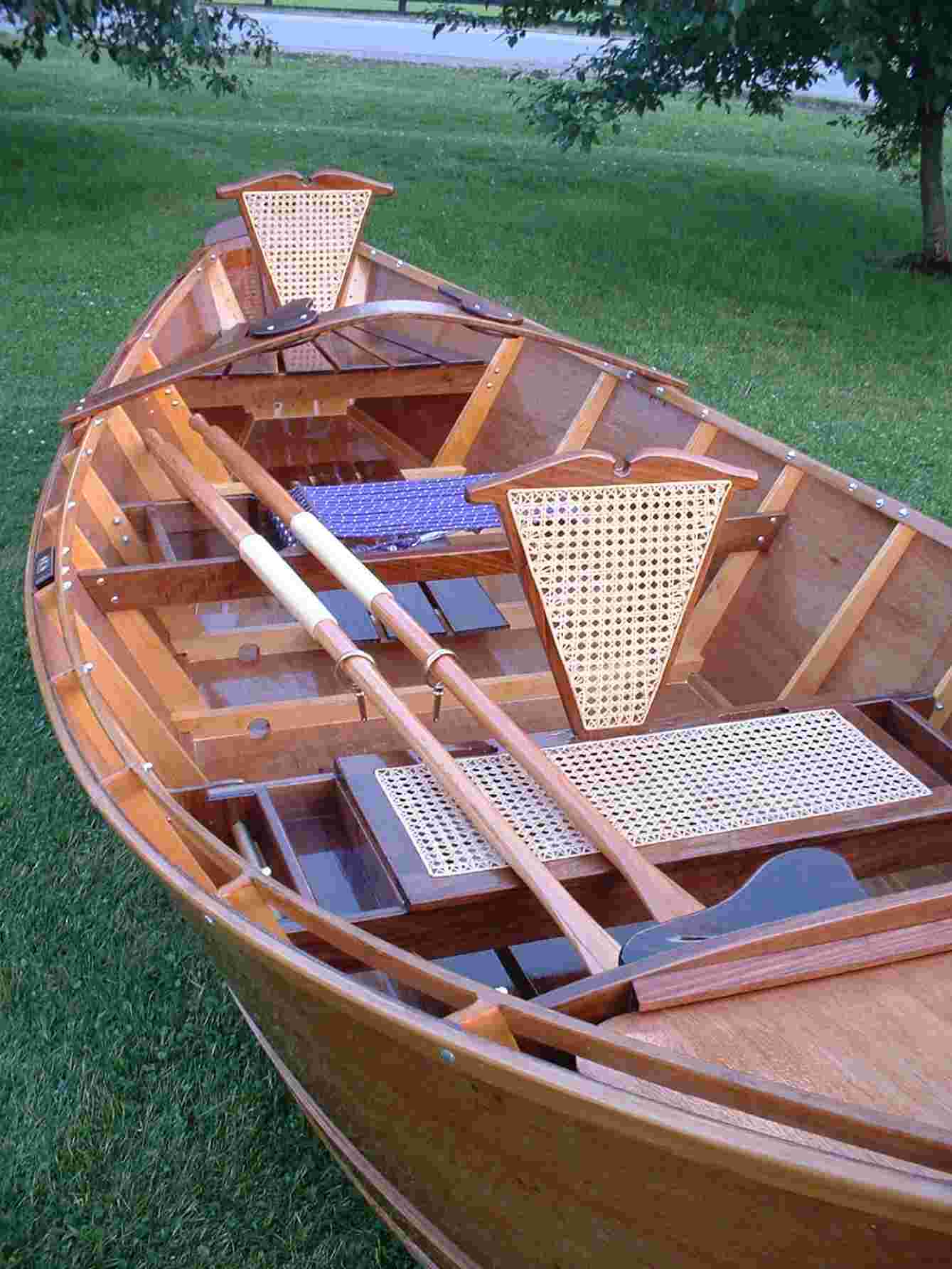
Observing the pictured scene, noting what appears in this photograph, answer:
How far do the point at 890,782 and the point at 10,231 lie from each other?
9.35m

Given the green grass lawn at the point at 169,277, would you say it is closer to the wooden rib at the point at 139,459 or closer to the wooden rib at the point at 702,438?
the wooden rib at the point at 139,459

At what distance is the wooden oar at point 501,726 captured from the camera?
2062mm

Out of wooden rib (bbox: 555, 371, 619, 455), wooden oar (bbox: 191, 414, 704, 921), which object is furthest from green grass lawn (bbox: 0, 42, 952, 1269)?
wooden rib (bbox: 555, 371, 619, 455)

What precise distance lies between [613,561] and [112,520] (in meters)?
1.73

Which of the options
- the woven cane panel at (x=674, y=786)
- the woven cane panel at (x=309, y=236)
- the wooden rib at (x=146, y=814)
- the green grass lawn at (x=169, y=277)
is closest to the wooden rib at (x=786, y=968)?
the woven cane panel at (x=674, y=786)

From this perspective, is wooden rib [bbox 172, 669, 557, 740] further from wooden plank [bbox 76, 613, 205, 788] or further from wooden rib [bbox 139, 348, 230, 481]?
wooden rib [bbox 139, 348, 230, 481]

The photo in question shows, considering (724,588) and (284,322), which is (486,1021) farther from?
(284,322)

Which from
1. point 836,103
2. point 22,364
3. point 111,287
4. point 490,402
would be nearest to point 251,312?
point 490,402

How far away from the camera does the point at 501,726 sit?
7.93ft

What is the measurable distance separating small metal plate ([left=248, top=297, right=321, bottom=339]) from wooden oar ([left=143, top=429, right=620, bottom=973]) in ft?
1.68

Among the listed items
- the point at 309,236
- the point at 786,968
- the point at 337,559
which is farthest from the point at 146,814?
the point at 309,236

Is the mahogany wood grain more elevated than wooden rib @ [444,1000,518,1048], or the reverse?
the mahogany wood grain

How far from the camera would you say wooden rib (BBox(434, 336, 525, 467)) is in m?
4.74

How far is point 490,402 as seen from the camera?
15.7ft
